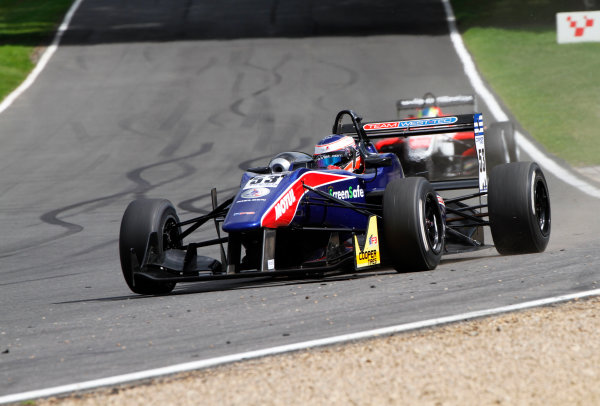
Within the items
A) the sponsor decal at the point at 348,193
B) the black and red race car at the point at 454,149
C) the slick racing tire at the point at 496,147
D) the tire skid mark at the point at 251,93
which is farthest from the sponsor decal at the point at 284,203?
the tire skid mark at the point at 251,93

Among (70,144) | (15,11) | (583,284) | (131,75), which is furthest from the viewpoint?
(15,11)

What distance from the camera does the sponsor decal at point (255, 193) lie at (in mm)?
7852

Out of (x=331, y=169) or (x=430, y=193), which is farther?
(x=331, y=169)

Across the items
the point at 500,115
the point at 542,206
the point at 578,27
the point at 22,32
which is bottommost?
the point at 500,115

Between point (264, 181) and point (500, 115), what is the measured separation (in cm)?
1277

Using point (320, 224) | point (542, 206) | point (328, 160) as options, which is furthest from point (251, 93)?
point (320, 224)

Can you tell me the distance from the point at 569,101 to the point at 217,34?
13.2 metres

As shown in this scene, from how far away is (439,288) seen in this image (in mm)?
6965

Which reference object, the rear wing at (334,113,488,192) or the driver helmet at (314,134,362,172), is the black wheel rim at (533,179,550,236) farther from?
the driver helmet at (314,134,362,172)

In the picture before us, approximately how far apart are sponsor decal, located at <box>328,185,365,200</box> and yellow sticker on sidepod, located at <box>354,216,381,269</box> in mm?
573

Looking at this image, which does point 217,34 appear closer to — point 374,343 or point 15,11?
point 15,11

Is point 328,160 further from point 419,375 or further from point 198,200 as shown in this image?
point 198,200

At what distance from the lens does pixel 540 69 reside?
24141 mm

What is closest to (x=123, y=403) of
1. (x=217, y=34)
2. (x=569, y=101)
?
(x=569, y=101)
